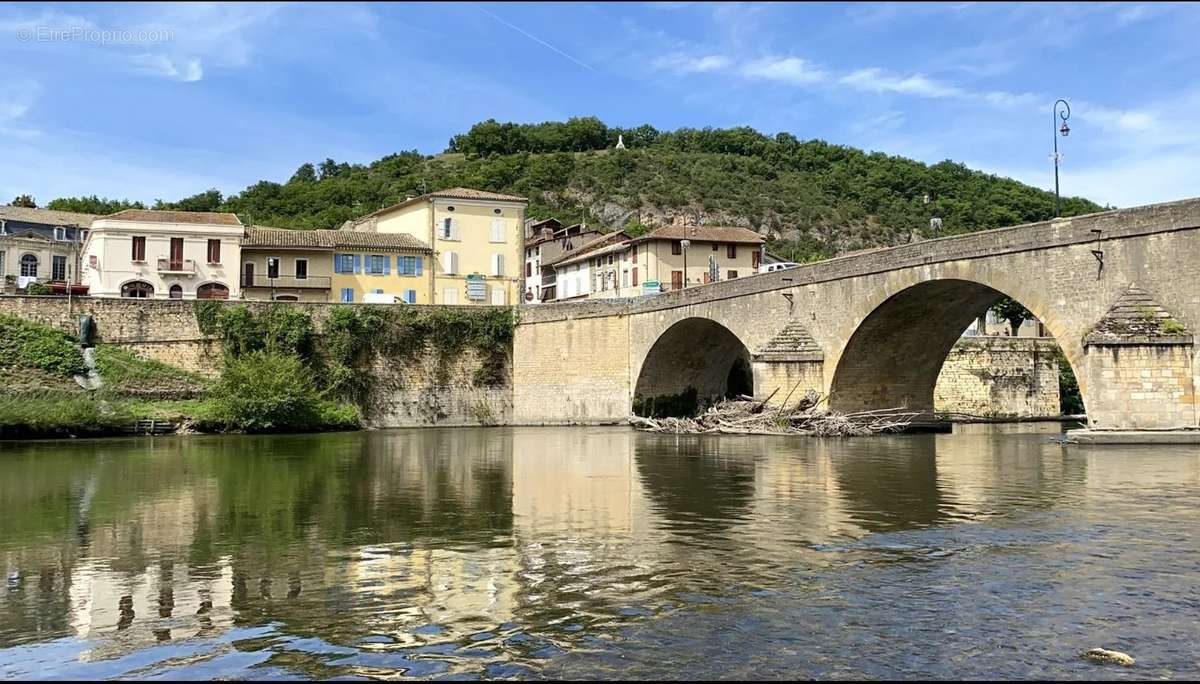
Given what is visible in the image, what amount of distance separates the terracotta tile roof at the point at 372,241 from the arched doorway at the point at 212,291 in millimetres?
5720

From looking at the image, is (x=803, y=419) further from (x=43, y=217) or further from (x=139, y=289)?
(x=43, y=217)

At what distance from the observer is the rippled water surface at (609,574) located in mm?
7551

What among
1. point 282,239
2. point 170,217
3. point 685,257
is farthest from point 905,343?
point 170,217

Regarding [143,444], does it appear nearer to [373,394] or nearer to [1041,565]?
[373,394]

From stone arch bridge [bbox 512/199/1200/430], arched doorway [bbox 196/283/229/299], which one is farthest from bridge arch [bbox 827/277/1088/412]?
arched doorway [bbox 196/283/229/299]

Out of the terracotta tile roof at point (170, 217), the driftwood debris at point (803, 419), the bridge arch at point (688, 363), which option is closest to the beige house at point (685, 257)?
the bridge arch at point (688, 363)

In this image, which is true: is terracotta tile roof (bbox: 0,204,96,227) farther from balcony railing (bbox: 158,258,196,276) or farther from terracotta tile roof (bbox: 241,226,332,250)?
balcony railing (bbox: 158,258,196,276)

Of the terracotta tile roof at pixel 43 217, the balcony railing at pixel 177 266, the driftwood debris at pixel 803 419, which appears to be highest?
the terracotta tile roof at pixel 43 217

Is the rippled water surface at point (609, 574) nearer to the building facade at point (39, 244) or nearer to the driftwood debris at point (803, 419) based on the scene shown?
the driftwood debris at point (803, 419)

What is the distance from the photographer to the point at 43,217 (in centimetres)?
7138

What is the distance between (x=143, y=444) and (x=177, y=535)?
21166 mm

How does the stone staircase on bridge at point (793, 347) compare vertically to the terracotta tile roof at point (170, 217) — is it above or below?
below

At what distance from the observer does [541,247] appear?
257 ft

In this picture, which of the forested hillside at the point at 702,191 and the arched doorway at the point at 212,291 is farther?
the forested hillside at the point at 702,191
